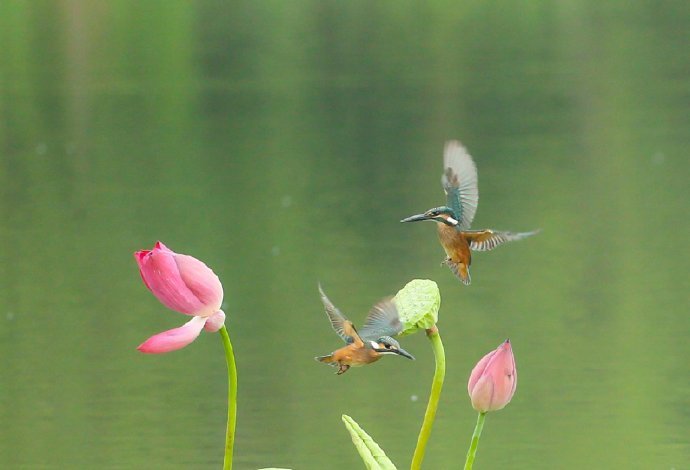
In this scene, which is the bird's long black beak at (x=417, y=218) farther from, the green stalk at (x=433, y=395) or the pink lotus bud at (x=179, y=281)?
the pink lotus bud at (x=179, y=281)

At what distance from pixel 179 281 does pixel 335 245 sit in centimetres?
746

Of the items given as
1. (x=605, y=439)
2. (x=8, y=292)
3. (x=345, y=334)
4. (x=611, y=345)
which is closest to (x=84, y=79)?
(x=8, y=292)

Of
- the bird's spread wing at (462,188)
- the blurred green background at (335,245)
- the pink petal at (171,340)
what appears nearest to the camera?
the pink petal at (171,340)

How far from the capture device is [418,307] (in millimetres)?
1761

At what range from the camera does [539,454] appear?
483 cm

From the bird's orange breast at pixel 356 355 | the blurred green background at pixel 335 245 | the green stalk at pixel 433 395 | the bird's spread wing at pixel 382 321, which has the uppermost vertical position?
the bird's spread wing at pixel 382 321

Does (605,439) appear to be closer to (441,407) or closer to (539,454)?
(539,454)

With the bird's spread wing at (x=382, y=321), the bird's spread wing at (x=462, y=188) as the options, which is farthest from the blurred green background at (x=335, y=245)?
the bird's spread wing at (x=382, y=321)

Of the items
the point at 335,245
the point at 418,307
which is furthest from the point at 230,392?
the point at 335,245

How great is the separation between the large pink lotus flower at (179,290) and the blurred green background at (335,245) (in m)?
Result: 3.13

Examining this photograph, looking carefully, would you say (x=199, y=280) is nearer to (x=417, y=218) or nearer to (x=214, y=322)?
(x=214, y=322)

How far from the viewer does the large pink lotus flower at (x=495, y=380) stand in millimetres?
1787

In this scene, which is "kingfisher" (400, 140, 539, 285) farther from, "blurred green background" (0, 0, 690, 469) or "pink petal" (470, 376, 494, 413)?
"blurred green background" (0, 0, 690, 469)

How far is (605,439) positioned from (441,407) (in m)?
0.76
